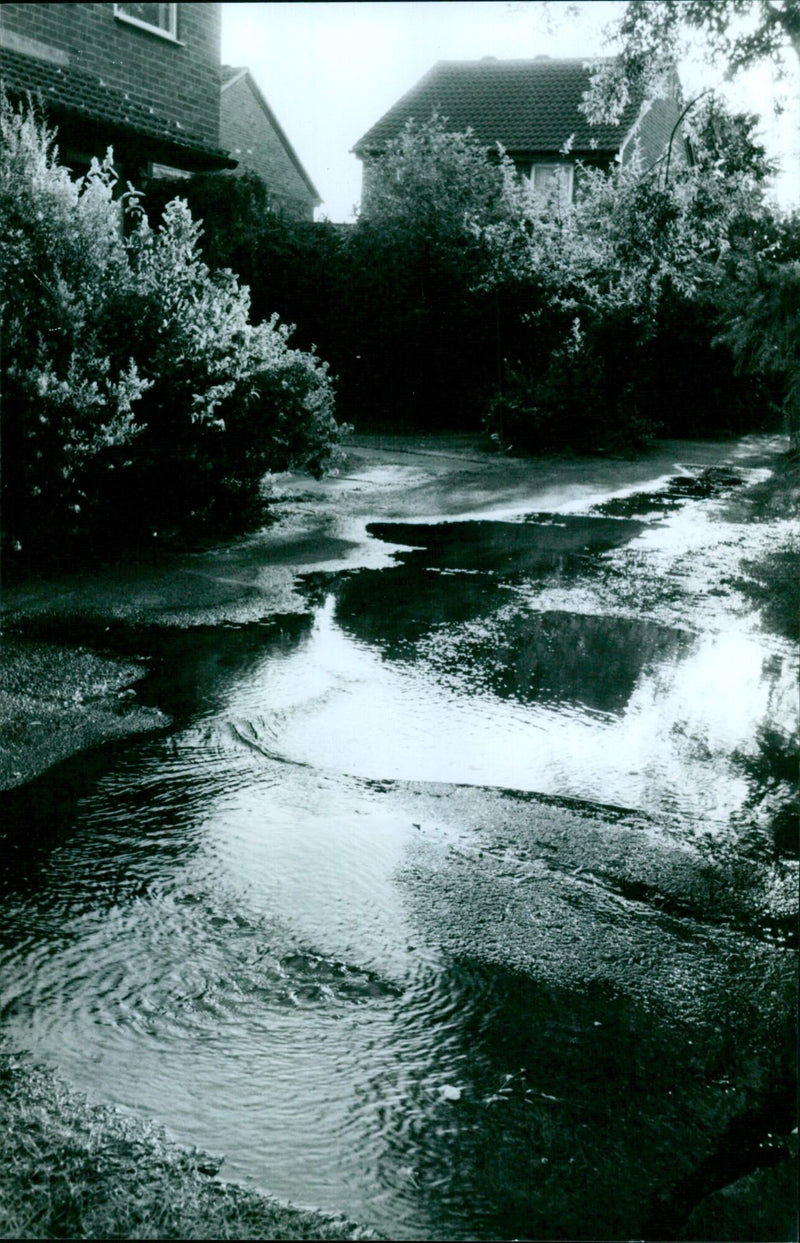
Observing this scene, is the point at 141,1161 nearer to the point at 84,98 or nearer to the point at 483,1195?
the point at 483,1195

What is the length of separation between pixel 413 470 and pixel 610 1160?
13600 mm

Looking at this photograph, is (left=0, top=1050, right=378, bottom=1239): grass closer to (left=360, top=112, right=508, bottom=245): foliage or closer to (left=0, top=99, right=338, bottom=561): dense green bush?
(left=0, top=99, right=338, bottom=561): dense green bush

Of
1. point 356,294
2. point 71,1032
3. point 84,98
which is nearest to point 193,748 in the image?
point 71,1032

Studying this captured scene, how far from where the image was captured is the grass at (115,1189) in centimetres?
245

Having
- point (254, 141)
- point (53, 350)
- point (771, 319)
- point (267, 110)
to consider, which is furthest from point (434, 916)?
point (267, 110)

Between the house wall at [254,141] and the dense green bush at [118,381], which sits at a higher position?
the house wall at [254,141]

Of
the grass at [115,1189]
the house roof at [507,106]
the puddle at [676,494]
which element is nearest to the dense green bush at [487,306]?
the puddle at [676,494]

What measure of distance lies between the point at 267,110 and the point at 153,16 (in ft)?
86.3

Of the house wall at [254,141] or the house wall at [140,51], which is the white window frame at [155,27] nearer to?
the house wall at [140,51]

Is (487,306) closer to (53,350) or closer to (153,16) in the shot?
(153,16)

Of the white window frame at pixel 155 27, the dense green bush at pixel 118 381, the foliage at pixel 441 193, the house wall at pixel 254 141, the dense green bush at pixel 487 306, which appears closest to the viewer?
the dense green bush at pixel 118 381

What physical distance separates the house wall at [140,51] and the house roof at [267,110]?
1997 centimetres

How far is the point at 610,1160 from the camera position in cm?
276

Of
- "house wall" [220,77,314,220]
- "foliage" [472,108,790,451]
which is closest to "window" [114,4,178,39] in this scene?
"foliage" [472,108,790,451]
